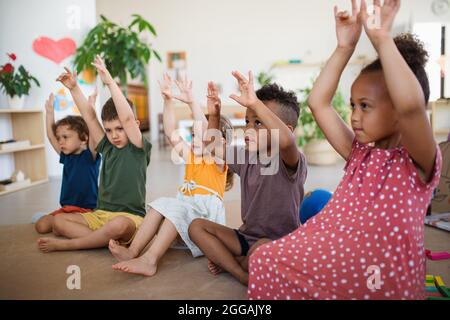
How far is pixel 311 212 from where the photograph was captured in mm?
1803

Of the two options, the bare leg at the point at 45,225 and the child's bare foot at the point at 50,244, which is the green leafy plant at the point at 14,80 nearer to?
the bare leg at the point at 45,225

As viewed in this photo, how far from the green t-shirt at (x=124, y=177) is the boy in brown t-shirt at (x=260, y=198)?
0.45m

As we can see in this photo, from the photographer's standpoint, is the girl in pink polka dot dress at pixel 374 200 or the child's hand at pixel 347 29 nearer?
the girl in pink polka dot dress at pixel 374 200

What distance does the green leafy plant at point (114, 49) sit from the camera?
11.7ft

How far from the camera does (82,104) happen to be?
5.46 feet

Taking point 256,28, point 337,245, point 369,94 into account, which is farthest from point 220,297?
point 256,28

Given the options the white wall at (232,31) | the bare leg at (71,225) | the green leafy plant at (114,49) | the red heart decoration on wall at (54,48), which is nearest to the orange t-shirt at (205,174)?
the bare leg at (71,225)

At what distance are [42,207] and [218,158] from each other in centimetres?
158

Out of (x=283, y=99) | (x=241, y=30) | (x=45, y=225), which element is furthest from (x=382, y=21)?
(x=241, y=30)

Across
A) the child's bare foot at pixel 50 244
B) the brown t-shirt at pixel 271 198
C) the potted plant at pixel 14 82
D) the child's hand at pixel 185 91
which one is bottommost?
the child's bare foot at pixel 50 244

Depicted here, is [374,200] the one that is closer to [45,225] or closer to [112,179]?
[112,179]

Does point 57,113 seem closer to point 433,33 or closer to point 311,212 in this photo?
point 311,212

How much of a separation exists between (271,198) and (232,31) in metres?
5.95

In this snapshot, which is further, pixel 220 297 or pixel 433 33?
pixel 433 33
